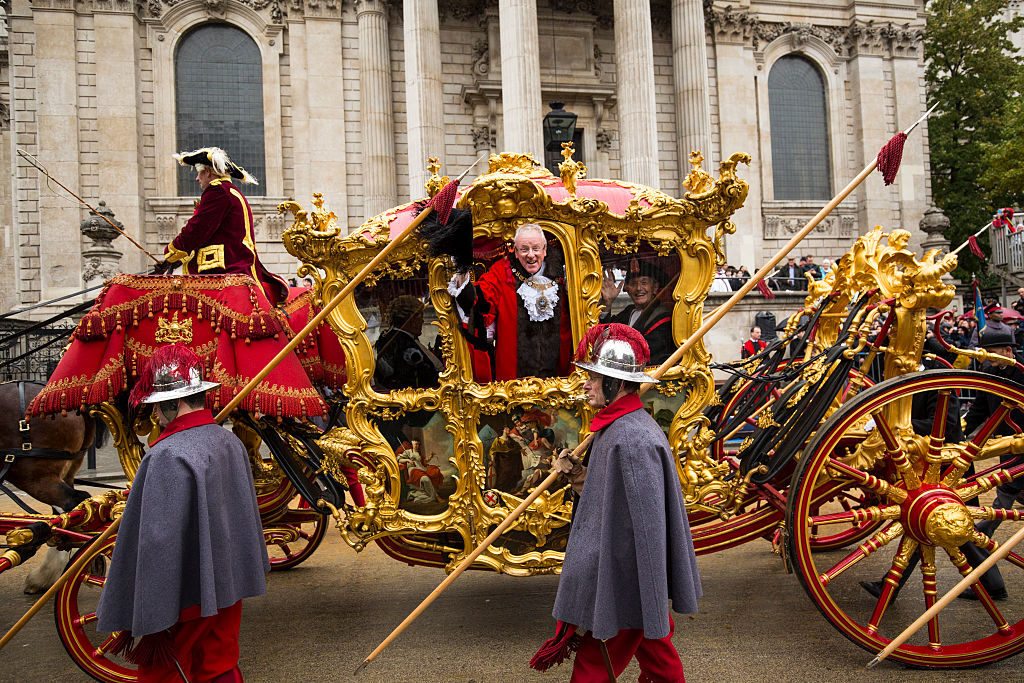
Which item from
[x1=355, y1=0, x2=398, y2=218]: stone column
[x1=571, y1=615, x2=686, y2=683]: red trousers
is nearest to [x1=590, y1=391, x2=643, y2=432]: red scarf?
[x1=571, y1=615, x2=686, y2=683]: red trousers

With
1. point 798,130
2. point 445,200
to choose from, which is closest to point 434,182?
point 445,200

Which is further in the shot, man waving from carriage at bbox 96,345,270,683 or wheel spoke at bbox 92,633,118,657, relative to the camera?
wheel spoke at bbox 92,633,118,657

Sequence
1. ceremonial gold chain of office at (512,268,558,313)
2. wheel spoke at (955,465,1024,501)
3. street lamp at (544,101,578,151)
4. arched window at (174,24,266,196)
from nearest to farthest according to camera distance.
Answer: wheel spoke at (955,465,1024,501) → ceremonial gold chain of office at (512,268,558,313) → street lamp at (544,101,578,151) → arched window at (174,24,266,196)

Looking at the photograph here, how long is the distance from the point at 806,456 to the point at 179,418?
Result: 2887 mm

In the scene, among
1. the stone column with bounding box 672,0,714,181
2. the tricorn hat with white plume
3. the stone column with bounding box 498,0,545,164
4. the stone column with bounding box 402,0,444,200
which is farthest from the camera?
the stone column with bounding box 672,0,714,181

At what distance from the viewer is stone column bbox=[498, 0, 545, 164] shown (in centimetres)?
1691

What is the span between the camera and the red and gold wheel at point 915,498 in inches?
142

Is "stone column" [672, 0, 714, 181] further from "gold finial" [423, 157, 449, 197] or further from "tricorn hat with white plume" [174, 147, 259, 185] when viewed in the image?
"gold finial" [423, 157, 449, 197]

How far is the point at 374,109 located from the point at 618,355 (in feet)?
58.8

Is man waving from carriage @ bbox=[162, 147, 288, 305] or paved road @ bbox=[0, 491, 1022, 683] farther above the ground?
man waving from carriage @ bbox=[162, 147, 288, 305]

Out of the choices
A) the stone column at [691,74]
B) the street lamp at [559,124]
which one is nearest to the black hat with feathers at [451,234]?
the street lamp at [559,124]

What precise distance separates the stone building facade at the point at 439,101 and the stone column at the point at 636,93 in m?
0.05

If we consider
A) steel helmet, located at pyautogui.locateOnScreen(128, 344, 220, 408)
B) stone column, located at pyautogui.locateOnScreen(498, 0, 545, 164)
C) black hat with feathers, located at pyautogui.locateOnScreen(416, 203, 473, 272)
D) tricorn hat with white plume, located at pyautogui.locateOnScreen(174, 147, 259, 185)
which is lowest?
steel helmet, located at pyautogui.locateOnScreen(128, 344, 220, 408)

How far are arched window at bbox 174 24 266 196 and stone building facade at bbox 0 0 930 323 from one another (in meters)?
0.11
